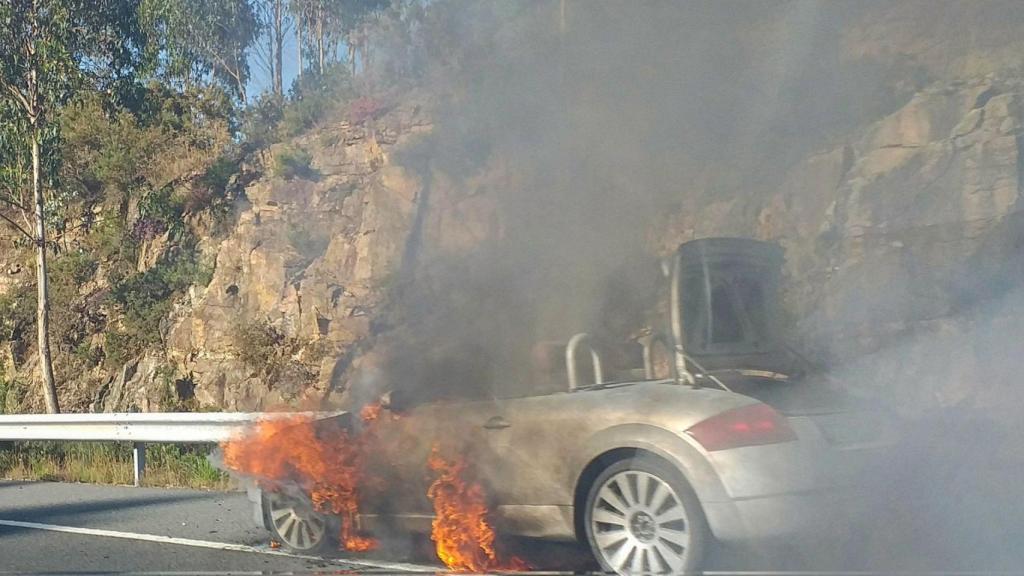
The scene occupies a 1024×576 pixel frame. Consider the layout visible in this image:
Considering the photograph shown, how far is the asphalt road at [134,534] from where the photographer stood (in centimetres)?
525

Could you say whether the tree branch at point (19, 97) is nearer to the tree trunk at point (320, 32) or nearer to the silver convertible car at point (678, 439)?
the tree trunk at point (320, 32)

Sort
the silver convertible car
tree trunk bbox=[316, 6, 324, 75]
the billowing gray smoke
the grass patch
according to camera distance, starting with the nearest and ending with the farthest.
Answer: the silver convertible car → the billowing gray smoke → the grass patch → tree trunk bbox=[316, 6, 324, 75]

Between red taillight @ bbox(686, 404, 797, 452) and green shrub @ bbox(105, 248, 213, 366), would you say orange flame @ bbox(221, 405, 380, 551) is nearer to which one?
red taillight @ bbox(686, 404, 797, 452)

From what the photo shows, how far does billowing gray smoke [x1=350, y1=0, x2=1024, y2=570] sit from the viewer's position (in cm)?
791

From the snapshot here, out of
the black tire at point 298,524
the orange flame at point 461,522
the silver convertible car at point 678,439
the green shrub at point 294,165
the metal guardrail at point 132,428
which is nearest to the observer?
the silver convertible car at point 678,439

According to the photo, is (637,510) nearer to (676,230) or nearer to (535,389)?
(535,389)

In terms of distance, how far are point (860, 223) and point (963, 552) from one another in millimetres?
6811

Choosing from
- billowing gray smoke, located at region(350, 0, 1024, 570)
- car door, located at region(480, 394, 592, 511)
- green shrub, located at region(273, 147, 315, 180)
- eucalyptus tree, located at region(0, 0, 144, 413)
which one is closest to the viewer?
car door, located at region(480, 394, 592, 511)

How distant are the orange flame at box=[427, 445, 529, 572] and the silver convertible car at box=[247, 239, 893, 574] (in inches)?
3.0

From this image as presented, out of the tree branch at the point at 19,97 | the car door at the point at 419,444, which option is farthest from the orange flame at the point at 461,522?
the tree branch at the point at 19,97

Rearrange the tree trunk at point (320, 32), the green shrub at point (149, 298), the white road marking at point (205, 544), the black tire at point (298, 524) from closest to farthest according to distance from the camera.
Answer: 1. the white road marking at point (205, 544)
2. the black tire at point (298, 524)
3. the green shrub at point (149, 298)
4. the tree trunk at point (320, 32)

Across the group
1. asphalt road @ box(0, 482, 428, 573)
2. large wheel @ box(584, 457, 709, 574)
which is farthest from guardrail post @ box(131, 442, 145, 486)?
large wheel @ box(584, 457, 709, 574)

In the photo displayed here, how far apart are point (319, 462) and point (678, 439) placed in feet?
6.28

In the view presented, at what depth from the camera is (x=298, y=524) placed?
5293 mm
